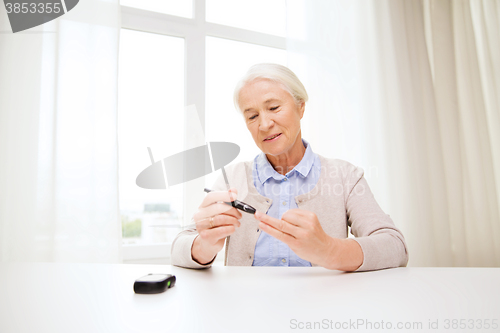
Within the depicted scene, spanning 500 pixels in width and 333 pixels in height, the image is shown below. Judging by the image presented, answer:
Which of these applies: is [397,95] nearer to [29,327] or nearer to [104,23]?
[104,23]

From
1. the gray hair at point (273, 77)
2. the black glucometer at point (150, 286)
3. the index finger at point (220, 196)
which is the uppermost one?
the gray hair at point (273, 77)

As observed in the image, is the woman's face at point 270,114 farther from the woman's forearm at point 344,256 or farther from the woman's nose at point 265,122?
the woman's forearm at point 344,256

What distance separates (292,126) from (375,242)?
55 cm

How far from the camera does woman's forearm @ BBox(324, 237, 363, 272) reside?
2.55 ft

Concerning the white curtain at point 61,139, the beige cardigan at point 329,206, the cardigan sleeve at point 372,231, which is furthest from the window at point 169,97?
the cardigan sleeve at point 372,231

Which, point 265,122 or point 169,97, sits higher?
point 169,97

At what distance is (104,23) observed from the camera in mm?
1784

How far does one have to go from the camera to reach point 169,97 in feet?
6.86

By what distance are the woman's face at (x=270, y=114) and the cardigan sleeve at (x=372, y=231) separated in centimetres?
30

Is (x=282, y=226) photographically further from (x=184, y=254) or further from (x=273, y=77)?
(x=273, y=77)

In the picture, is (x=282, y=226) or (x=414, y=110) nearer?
(x=282, y=226)

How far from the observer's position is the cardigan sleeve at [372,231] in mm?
832

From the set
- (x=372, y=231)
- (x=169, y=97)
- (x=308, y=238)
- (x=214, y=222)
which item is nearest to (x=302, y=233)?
(x=308, y=238)

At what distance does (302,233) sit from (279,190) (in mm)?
488
